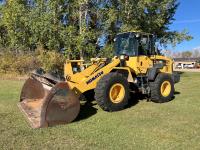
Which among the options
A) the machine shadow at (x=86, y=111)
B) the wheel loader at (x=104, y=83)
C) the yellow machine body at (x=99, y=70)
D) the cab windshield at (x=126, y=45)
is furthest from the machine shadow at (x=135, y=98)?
the cab windshield at (x=126, y=45)

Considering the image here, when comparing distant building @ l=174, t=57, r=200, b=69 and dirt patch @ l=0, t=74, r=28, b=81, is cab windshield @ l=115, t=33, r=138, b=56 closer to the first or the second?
dirt patch @ l=0, t=74, r=28, b=81

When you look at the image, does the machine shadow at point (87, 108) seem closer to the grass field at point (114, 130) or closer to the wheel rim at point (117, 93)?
the grass field at point (114, 130)

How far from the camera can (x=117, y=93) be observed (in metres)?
10.6

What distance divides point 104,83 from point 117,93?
0.71 metres

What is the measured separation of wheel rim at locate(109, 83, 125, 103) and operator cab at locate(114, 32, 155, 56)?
5.83 feet

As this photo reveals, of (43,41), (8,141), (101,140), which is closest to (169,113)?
(101,140)

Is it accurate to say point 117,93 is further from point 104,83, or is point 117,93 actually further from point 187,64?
point 187,64

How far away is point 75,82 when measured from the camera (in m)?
10.3

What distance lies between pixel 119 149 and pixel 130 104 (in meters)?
5.05

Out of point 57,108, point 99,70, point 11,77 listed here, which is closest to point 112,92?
point 99,70

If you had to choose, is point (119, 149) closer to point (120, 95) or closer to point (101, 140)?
point (101, 140)

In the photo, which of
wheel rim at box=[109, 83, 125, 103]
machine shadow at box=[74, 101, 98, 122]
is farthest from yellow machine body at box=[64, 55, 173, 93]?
machine shadow at box=[74, 101, 98, 122]

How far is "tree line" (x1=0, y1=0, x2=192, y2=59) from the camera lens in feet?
72.8

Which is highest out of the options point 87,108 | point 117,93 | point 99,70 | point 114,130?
point 99,70
